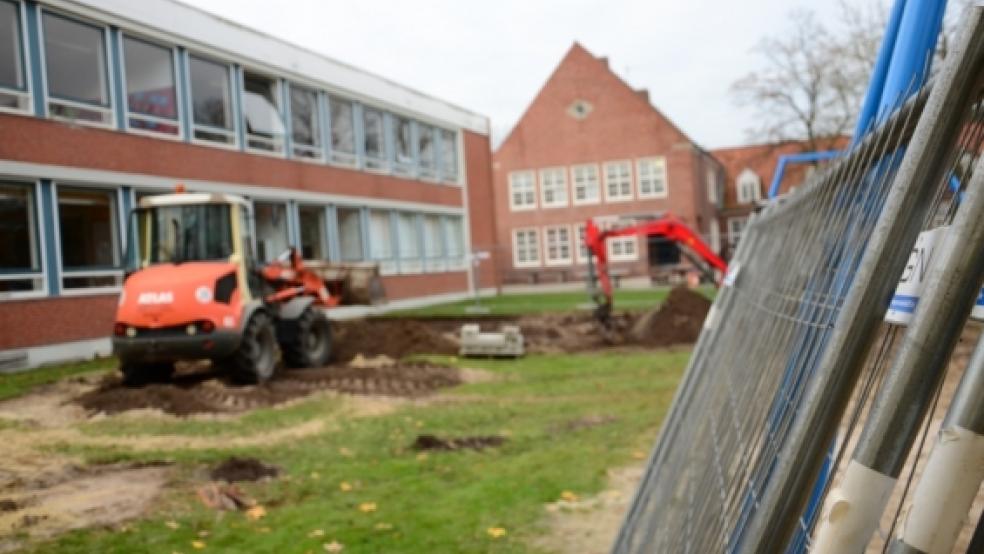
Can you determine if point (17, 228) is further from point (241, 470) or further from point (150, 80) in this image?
point (150, 80)

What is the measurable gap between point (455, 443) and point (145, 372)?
18.1 ft

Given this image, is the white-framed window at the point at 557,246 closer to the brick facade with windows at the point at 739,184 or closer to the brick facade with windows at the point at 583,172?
the brick facade with windows at the point at 583,172

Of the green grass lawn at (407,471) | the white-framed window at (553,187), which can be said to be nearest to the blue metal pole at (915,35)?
the green grass lawn at (407,471)

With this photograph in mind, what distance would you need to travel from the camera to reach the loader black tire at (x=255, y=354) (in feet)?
40.1

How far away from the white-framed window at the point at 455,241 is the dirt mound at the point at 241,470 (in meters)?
29.7

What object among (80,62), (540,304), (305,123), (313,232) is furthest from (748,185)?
(80,62)

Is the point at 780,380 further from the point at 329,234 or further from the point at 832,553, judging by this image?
the point at 329,234

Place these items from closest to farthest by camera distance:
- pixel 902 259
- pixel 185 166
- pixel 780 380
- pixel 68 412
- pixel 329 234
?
pixel 902 259
pixel 780 380
pixel 68 412
pixel 185 166
pixel 329 234

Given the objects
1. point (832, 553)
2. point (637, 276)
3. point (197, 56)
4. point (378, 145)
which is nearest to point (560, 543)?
point (832, 553)

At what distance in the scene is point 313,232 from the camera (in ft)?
90.8

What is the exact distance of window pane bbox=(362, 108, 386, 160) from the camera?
1200 inches

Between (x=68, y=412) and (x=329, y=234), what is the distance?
78.5ft

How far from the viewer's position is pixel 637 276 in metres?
48.9

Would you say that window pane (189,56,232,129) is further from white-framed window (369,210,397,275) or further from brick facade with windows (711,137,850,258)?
brick facade with windows (711,137,850,258)
